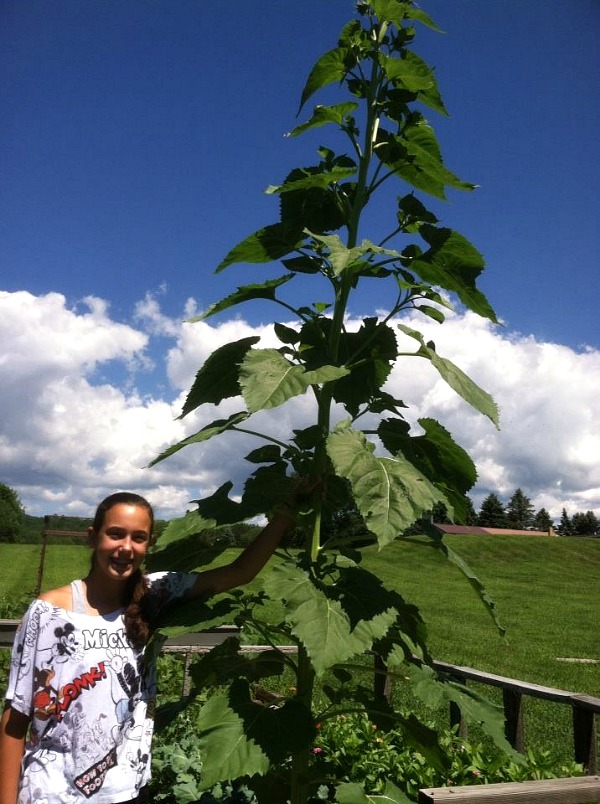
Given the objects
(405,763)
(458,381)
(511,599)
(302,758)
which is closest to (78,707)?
(302,758)

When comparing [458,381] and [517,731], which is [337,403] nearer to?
[458,381]

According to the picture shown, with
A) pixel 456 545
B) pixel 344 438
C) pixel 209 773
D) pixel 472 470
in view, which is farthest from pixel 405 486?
pixel 456 545

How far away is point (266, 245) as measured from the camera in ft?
9.59

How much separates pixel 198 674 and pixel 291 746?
55 cm

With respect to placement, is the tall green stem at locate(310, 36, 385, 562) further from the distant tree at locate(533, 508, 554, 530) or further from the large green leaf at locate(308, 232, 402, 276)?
the distant tree at locate(533, 508, 554, 530)

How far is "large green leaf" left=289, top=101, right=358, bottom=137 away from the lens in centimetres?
290

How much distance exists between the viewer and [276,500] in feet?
8.55

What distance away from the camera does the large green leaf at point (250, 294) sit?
2.90 meters

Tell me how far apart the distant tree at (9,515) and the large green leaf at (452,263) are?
2986 inches

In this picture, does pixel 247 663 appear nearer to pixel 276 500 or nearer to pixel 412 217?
pixel 276 500

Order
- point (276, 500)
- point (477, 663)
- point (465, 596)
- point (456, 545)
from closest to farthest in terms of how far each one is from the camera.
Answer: point (276, 500) → point (477, 663) → point (465, 596) → point (456, 545)

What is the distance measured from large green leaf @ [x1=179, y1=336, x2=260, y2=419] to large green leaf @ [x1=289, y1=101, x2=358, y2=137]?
2.76 ft

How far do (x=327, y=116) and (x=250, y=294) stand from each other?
0.74 m

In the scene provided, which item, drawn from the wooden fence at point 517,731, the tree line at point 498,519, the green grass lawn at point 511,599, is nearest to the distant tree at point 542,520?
the tree line at point 498,519
